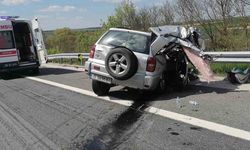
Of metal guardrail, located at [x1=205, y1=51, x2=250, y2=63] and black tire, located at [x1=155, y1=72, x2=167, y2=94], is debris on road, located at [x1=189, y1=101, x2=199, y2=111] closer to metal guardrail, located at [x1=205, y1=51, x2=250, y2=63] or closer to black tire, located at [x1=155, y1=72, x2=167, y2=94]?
black tire, located at [x1=155, y1=72, x2=167, y2=94]

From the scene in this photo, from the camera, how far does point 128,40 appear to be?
9.15m

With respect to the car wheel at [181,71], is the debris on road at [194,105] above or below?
below

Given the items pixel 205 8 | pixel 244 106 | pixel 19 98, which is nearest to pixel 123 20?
pixel 205 8

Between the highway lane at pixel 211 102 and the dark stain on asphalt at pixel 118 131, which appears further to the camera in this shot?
the highway lane at pixel 211 102

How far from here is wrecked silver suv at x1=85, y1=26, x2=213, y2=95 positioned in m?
8.62

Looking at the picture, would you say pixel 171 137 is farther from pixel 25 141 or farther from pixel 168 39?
pixel 168 39

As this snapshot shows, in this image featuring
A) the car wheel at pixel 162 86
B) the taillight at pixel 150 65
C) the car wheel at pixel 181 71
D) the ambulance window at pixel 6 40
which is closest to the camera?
the taillight at pixel 150 65

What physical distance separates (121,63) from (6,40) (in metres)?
9.14

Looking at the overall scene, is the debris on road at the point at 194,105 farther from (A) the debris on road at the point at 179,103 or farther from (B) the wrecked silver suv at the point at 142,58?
(B) the wrecked silver suv at the point at 142,58

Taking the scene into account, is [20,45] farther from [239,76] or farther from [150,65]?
[239,76]

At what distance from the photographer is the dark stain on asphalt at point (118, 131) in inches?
214

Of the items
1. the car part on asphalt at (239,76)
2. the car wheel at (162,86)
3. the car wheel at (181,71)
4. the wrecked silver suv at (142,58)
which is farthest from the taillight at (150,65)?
the car part on asphalt at (239,76)

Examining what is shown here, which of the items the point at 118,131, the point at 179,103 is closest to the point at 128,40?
the point at 179,103

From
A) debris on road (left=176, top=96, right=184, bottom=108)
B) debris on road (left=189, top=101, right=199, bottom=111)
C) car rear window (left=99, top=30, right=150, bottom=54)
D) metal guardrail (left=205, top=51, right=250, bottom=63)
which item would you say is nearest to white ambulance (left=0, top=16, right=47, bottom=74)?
car rear window (left=99, top=30, right=150, bottom=54)
